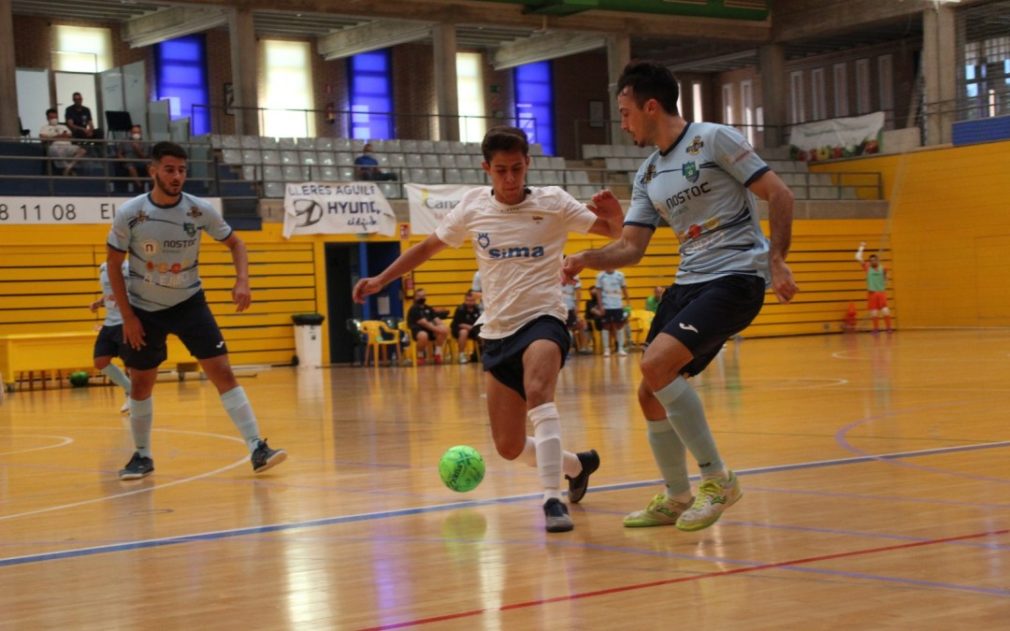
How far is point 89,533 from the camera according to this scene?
226 inches

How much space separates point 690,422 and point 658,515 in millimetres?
403

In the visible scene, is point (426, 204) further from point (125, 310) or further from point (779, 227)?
point (779, 227)

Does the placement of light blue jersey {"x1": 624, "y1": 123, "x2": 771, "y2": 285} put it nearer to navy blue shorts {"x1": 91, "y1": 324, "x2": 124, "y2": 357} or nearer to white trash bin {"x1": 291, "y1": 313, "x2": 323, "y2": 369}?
navy blue shorts {"x1": 91, "y1": 324, "x2": 124, "y2": 357}

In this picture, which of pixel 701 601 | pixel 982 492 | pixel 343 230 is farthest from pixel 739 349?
pixel 701 601

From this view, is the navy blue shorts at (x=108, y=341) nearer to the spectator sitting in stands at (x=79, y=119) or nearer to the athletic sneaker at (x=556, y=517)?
the athletic sneaker at (x=556, y=517)

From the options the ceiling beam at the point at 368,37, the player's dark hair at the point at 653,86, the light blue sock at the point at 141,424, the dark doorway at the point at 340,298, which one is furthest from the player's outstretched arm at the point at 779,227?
the ceiling beam at the point at 368,37

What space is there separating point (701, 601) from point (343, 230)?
21.8 meters

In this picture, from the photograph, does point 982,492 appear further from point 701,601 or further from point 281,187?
point 281,187

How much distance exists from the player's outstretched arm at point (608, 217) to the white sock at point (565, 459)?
3.30 feet

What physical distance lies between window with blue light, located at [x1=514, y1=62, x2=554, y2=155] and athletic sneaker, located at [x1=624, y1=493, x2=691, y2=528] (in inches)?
1230

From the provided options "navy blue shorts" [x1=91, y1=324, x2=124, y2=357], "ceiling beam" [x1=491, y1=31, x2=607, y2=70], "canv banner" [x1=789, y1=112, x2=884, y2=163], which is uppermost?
"ceiling beam" [x1=491, y1=31, x2=607, y2=70]

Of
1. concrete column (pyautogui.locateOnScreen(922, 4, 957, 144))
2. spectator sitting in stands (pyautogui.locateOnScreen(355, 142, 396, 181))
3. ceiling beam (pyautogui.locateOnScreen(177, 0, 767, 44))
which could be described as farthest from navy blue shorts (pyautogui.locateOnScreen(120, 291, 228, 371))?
concrete column (pyautogui.locateOnScreen(922, 4, 957, 144))

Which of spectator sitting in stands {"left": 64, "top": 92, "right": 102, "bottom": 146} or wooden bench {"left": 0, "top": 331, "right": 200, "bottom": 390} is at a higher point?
spectator sitting in stands {"left": 64, "top": 92, "right": 102, "bottom": 146}

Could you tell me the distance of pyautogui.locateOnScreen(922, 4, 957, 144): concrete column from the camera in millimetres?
31078
